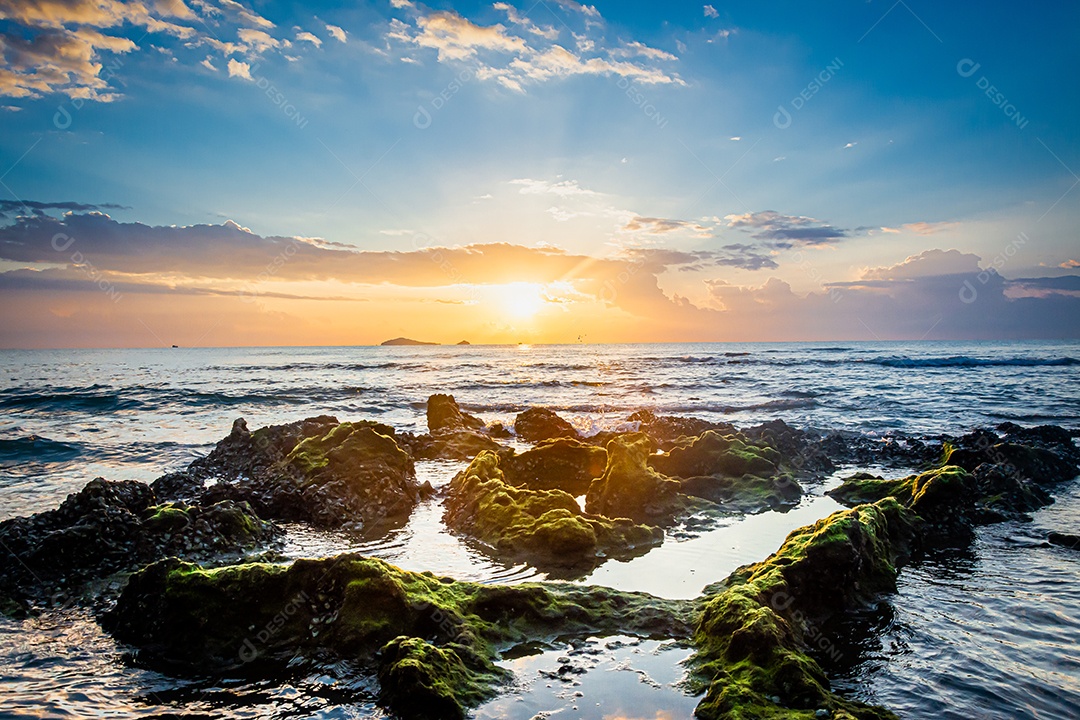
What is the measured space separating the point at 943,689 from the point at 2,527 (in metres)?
13.0

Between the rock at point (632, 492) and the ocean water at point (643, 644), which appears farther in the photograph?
the rock at point (632, 492)

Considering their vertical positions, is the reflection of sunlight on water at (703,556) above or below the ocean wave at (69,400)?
above

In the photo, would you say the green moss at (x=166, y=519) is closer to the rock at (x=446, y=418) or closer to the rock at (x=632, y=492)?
the rock at (x=632, y=492)

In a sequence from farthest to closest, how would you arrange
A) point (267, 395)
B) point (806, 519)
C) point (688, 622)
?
point (267, 395)
point (806, 519)
point (688, 622)

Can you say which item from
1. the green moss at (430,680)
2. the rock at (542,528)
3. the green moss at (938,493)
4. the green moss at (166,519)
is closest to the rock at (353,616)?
the green moss at (430,680)

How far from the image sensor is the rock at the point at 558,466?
15.7 metres

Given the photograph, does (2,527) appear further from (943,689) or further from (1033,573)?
(1033,573)

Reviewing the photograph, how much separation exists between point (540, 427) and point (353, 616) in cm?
1766

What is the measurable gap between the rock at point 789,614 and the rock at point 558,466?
25.0ft

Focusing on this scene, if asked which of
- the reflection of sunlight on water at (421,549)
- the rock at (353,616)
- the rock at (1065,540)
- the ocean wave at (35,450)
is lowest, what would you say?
the ocean wave at (35,450)

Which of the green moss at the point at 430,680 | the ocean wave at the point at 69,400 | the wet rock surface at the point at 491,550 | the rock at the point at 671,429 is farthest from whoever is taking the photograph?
the ocean wave at the point at 69,400

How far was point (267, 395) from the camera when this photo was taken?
44.3 metres

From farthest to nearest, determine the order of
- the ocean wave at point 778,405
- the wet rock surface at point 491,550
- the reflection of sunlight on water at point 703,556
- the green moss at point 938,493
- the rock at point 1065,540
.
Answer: the ocean wave at point 778,405, the green moss at point 938,493, the rock at point 1065,540, the reflection of sunlight on water at point 703,556, the wet rock surface at point 491,550

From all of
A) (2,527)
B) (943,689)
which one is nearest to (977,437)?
(943,689)
